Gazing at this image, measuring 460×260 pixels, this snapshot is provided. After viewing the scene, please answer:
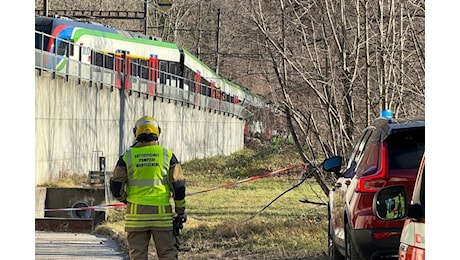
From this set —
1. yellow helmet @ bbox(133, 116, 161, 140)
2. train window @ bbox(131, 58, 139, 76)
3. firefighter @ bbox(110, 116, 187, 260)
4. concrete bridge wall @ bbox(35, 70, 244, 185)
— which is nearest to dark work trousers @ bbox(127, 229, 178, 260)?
firefighter @ bbox(110, 116, 187, 260)

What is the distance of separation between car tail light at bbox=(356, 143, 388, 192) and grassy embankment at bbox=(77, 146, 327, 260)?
5104 mm

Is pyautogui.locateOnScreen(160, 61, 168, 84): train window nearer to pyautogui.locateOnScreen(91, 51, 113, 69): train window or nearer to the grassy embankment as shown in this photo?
the grassy embankment

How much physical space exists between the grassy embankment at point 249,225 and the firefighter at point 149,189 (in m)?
4.78

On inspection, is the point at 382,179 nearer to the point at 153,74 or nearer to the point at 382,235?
the point at 382,235

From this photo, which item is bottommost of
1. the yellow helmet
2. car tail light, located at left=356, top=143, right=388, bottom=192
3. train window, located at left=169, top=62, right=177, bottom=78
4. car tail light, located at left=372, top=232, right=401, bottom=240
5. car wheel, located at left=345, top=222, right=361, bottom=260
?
car wheel, located at left=345, top=222, right=361, bottom=260

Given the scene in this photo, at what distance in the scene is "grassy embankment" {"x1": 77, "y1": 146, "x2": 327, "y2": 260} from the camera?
15.4m

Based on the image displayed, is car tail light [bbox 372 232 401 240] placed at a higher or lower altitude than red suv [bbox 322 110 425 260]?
lower

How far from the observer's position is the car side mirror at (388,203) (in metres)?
8.59

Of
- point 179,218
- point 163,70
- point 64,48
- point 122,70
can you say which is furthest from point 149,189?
point 163,70

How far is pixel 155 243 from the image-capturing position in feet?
31.8

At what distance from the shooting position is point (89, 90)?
112ft

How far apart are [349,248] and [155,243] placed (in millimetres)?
1834

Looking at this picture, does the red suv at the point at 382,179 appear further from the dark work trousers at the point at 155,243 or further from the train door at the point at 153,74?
the train door at the point at 153,74
